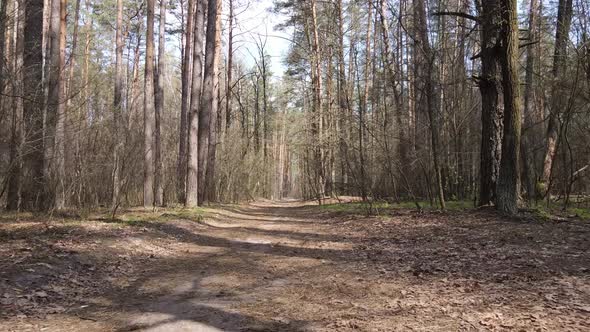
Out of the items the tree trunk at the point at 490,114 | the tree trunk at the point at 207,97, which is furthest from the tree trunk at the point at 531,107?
the tree trunk at the point at 207,97

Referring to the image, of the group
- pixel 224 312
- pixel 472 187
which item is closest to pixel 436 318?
pixel 224 312

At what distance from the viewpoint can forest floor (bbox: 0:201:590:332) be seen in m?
3.69

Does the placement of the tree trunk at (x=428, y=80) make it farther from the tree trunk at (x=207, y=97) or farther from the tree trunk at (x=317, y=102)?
the tree trunk at (x=317, y=102)

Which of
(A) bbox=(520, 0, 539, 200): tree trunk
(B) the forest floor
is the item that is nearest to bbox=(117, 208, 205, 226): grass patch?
(B) the forest floor

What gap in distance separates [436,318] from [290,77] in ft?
104

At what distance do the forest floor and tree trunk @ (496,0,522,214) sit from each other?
636 mm

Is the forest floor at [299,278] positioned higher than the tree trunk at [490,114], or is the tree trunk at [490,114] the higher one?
the tree trunk at [490,114]

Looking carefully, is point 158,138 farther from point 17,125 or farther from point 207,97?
point 17,125

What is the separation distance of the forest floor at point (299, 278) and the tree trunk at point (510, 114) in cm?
64

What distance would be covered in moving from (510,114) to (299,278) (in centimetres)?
586

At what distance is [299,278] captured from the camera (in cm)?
539

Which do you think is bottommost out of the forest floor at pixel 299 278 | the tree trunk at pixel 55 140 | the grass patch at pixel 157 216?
the forest floor at pixel 299 278

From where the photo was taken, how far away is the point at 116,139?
9.57m

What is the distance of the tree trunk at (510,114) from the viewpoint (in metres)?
8.12
